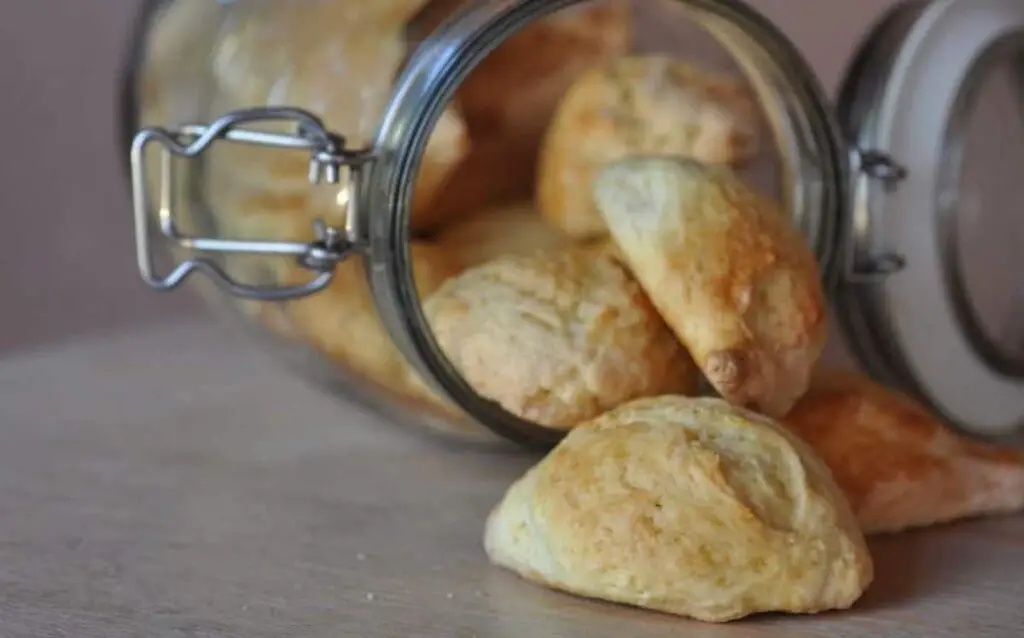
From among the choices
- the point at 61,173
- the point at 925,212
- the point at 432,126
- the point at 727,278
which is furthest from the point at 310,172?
the point at 61,173

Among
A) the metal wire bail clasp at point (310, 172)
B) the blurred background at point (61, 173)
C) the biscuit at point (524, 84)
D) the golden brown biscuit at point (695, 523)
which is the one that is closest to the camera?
the golden brown biscuit at point (695, 523)

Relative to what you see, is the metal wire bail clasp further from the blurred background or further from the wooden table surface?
the blurred background

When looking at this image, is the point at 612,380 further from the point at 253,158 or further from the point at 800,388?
the point at 253,158

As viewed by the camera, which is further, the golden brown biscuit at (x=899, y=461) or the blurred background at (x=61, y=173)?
the blurred background at (x=61, y=173)

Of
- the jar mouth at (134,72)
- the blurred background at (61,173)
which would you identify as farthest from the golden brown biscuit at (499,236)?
the blurred background at (61,173)

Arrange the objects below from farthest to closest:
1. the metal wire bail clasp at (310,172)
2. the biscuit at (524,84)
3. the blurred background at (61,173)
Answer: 1. the blurred background at (61,173)
2. the biscuit at (524,84)
3. the metal wire bail clasp at (310,172)

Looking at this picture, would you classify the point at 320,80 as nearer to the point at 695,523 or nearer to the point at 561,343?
the point at 561,343

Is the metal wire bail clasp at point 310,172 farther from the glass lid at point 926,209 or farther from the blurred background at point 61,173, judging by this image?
the blurred background at point 61,173
